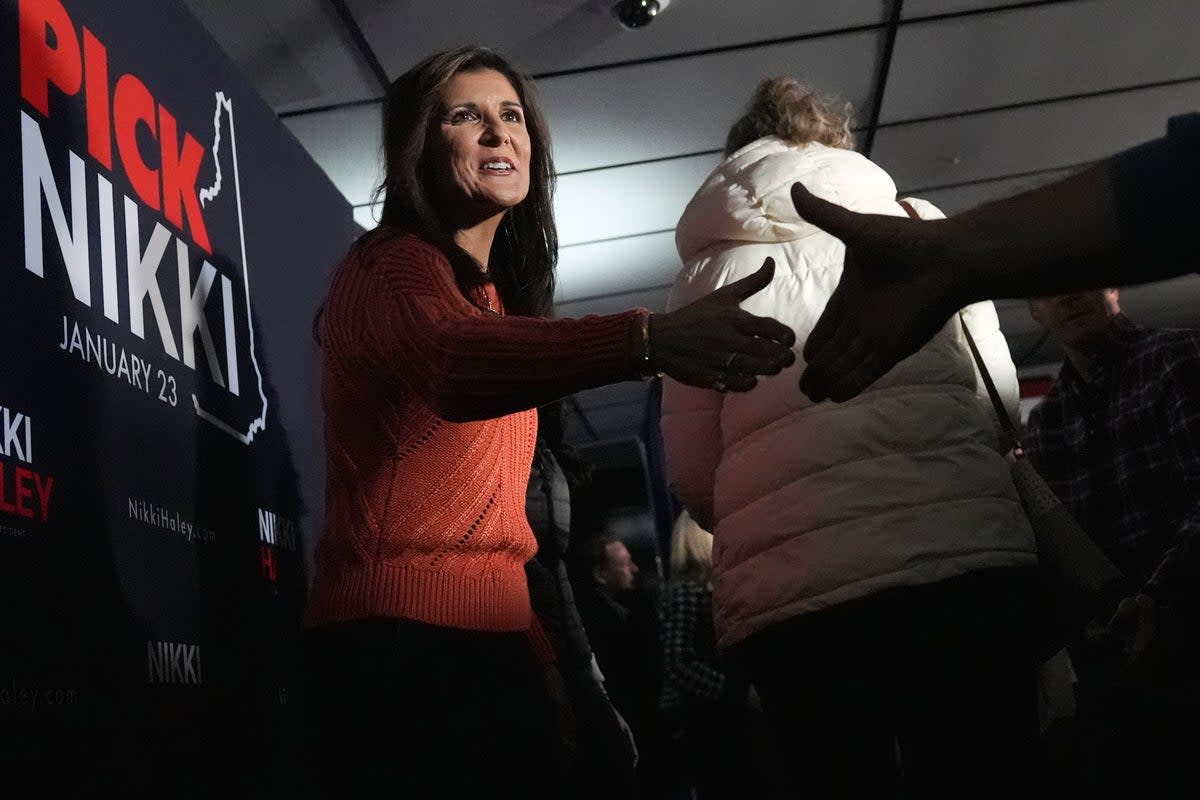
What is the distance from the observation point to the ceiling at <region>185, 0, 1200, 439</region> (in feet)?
11.0

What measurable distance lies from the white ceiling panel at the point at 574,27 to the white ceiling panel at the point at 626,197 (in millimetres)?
762

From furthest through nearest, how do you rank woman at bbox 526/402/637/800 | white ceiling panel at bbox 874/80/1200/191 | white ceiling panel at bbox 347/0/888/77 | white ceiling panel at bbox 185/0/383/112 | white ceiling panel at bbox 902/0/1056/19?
white ceiling panel at bbox 874/80/1200/191
white ceiling panel at bbox 902/0/1056/19
white ceiling panel at bbox 347/0/888/77
white ceiling panel at bbox 185/0/383/112
woman at bbox 526/402/637/800

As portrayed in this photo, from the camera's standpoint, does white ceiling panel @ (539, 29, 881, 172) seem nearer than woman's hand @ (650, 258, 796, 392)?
No

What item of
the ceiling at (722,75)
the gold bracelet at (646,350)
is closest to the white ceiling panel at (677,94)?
the ceiling at (722,75)

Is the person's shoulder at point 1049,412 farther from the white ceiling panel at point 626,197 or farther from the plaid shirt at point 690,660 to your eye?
the white ceiling panel at point 626,197

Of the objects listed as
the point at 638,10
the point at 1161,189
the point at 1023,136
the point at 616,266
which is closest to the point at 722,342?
the point at 1161,189

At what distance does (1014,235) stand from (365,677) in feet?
2.60

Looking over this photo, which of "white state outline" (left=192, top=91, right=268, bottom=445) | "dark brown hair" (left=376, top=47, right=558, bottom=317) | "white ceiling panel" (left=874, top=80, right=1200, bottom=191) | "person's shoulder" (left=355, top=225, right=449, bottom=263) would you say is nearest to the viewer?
"person's shoulder" (left=355, top=225, right=449, bottom=263)

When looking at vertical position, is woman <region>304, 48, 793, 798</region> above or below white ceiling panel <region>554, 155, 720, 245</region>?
below

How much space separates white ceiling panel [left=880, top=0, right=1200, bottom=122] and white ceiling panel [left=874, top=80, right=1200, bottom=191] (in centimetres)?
11

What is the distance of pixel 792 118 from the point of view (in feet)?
6.38

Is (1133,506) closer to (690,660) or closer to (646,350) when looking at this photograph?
(646,350)

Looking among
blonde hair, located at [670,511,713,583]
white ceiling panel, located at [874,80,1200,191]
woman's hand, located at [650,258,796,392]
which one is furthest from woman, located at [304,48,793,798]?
white ceiling panel, located at [874,80,1200,191]

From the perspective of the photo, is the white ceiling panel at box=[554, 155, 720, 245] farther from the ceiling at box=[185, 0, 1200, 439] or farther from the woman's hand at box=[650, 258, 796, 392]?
the woman's hand at box=[650, 258, 796, 392]
